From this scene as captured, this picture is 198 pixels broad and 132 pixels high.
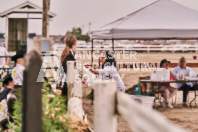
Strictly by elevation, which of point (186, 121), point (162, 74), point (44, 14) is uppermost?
point (44, 14)

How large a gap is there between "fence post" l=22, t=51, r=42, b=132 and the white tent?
30.3ft

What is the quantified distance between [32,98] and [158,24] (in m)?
9.58

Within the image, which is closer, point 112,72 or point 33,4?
point 112,72

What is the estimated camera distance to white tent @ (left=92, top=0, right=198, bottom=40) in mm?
11625

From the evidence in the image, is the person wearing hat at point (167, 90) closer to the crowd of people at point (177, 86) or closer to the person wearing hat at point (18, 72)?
the crowd of people at point (177, 86)

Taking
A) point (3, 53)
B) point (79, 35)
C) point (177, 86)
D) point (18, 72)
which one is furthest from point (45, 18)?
point (79, 35)

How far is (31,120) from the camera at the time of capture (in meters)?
2.56

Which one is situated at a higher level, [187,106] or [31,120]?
[31,120]

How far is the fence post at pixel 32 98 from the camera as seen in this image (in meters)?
2.56

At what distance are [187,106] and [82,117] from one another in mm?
5364

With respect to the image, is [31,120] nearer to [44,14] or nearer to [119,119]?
[119,119]

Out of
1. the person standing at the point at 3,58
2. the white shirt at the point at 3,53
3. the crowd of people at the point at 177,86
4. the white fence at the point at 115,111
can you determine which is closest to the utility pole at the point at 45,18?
the person standing at the point at 3,58

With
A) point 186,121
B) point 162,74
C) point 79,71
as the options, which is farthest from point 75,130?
point 162,74

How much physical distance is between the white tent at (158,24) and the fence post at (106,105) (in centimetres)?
902
